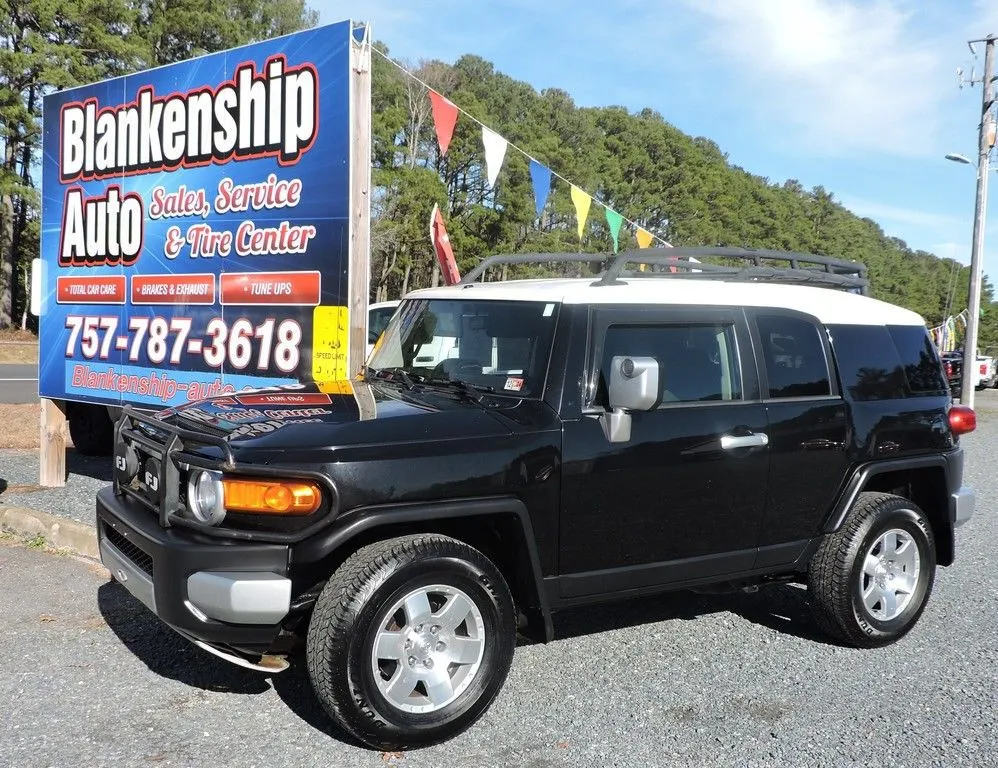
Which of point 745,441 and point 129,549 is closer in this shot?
point 129,549

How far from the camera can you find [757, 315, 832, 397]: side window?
4.39 metres

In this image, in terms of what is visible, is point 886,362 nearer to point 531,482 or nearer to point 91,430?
point 531,482

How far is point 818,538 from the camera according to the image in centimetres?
454

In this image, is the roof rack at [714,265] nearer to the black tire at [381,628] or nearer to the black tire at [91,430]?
the black tire at [381,628]

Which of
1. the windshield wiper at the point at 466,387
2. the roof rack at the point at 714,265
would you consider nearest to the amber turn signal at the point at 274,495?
the windshield wiper at the point at 466,387

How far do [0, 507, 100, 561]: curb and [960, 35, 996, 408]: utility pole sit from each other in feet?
78.4

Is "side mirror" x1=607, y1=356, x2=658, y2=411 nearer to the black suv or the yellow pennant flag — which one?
the black suv

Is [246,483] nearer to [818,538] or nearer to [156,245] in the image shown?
[818,538]

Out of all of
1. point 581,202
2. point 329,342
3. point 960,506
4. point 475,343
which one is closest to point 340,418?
point 475,343

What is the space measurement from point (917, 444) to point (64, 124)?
24.0 ft

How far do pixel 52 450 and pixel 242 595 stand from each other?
553cm

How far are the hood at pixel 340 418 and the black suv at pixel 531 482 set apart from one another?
2 cm

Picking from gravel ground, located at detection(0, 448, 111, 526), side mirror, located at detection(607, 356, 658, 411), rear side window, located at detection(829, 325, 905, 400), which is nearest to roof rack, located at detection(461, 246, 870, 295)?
rear side window, located at detection(829, 325, 905, 400)

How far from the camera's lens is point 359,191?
590 centimetres
